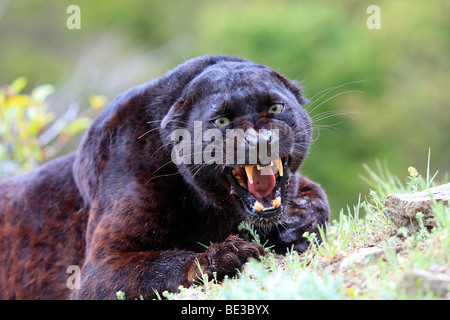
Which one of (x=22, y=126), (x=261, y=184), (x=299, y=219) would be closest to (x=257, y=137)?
(x=261, y=184)

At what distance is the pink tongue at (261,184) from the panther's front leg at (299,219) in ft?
1.10

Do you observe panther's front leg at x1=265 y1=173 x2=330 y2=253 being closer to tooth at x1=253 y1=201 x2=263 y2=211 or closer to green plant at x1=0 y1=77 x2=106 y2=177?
tooth at x1=253 y1=201 x2=263 y2=211

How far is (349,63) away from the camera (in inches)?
709

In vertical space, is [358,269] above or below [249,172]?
below

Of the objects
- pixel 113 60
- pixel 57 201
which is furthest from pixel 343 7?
pixel 57 201

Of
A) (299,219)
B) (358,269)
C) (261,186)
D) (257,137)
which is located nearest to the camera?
(358,269)

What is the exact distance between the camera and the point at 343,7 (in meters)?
25.2

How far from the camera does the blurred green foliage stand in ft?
57.5

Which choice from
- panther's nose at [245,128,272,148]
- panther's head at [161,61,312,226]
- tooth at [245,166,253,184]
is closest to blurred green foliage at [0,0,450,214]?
panther's head at [161,61,312,226]

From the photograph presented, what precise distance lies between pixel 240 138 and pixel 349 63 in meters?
15.0

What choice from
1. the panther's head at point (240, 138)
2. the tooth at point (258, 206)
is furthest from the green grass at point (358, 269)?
the panther's head at point (240, 138)

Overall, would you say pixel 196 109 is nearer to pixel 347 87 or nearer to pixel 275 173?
pixel 275 173

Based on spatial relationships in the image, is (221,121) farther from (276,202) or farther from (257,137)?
(276,202)

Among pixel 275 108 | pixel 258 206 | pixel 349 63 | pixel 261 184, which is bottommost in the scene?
pixel 258 206
